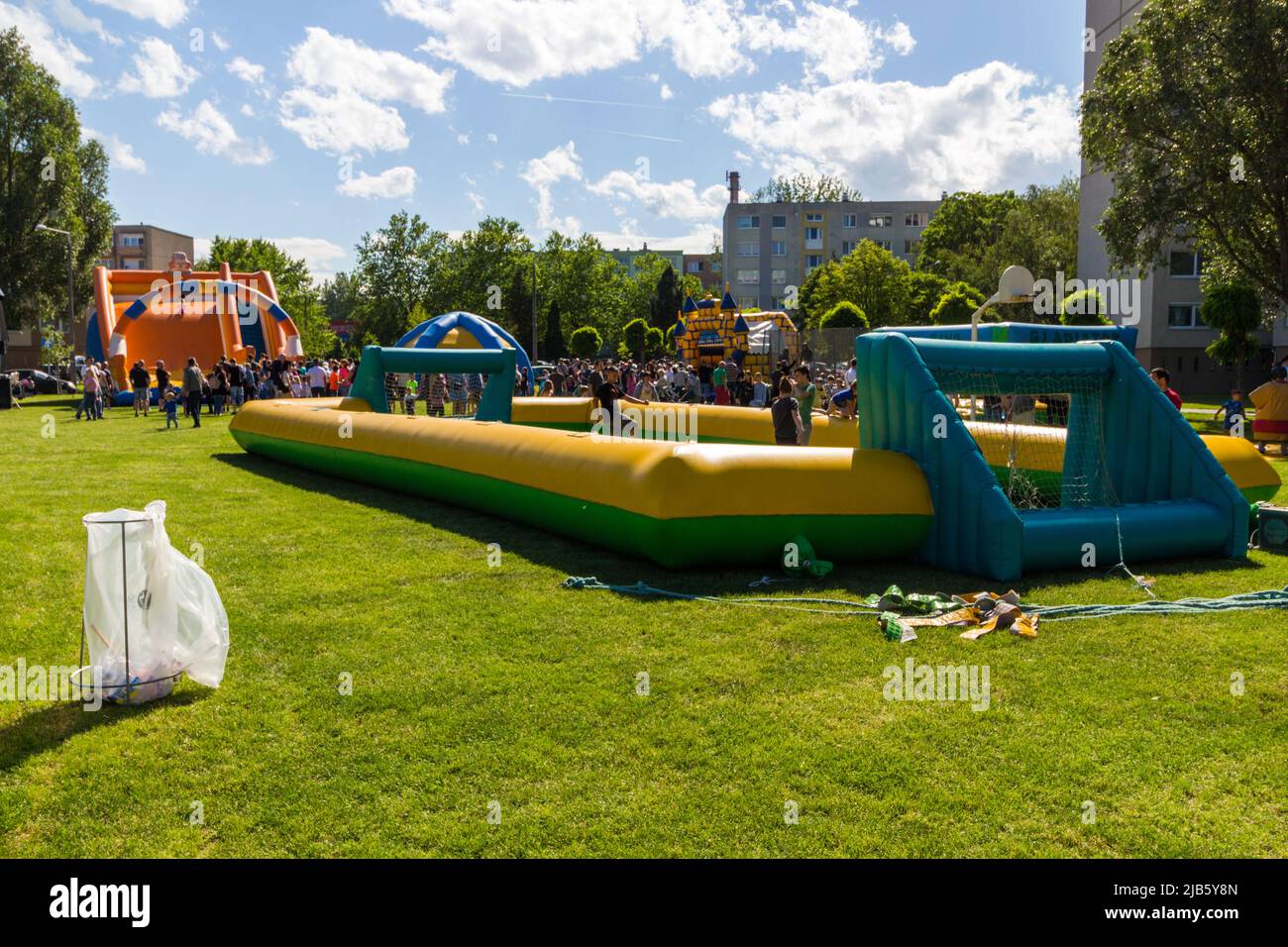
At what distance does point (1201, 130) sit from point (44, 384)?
41.1 m

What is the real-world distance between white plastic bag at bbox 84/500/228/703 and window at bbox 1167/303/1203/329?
148 ft

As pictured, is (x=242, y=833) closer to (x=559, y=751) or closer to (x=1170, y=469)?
(x=559, y=751)

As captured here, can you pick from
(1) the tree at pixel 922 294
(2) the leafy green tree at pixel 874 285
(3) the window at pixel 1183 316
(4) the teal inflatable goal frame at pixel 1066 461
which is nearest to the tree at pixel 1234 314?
(3) the window at pixel 1183 316

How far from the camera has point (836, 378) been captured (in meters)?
25.7

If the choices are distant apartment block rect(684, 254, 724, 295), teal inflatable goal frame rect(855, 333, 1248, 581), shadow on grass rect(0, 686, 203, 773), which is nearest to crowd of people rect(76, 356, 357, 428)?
teal inflatable goal frame rect(855, 333, 1248, 581)

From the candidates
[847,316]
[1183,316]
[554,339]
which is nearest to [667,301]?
[554,339]

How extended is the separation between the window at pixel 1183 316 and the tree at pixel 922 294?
74.7 ft

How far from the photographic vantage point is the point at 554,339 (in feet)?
218

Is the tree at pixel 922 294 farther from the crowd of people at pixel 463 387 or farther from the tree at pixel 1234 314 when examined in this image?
the crowd of people at pixel 463 387

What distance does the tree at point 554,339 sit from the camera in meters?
66.2

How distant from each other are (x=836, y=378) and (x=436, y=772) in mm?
22710

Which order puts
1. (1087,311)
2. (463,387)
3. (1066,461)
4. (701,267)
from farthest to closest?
1. (701,267)
2. (1087,311)
3. (463,387)
4. (1066,461)

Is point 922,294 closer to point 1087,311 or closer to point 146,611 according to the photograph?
point 1087,311

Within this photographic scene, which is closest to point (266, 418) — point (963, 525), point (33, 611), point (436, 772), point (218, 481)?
point (218, 481)
